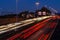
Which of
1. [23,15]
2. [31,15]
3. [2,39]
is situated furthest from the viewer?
[31,15]

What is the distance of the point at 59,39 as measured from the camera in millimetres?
24688

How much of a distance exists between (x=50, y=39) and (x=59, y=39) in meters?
1.01

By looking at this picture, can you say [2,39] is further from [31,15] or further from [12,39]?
[31,15]

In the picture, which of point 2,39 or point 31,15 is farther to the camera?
point 31,15

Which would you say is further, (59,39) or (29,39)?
(29,39)

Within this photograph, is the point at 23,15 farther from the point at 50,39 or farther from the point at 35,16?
the point at 50,39

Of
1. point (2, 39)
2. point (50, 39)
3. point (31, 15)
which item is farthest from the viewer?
point (31, 15)

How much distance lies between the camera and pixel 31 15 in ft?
333

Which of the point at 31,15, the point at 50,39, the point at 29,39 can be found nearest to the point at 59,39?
the point at 50,39

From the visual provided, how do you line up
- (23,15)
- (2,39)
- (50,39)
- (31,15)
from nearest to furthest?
(50,39)
(2,39)
(23,15)
(31,15)

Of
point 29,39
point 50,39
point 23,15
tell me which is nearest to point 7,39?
point 29,39

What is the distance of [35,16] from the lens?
102m

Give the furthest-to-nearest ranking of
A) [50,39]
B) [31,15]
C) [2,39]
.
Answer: [31,15] → [2,39] → [50,39]

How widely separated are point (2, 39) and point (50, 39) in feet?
17.4
